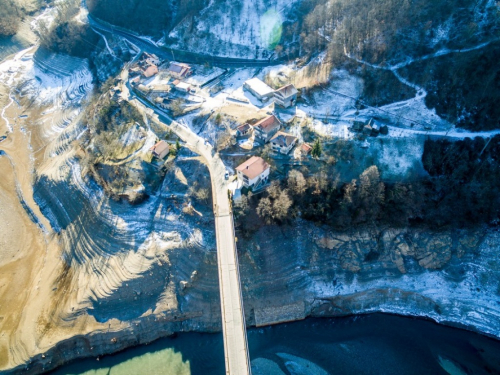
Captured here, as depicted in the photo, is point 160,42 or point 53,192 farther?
A: point 160,42

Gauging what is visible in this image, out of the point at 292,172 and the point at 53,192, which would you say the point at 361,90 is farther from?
the point at 53,192

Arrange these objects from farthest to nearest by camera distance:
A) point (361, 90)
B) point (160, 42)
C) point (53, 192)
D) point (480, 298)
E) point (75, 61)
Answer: point (75, 61)
point (160, 42)
point (53, 192)
point (361, 90)
point (480, 298)

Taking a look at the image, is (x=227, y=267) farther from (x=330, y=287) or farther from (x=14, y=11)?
(x=14, y=11)

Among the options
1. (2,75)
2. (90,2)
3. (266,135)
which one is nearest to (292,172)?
(266,135)

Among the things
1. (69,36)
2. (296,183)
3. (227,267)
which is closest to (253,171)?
(296,183)

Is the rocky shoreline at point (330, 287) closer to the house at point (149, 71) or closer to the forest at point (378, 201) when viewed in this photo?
the forest at point (378, 201)
